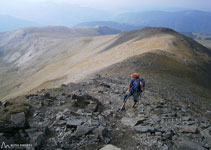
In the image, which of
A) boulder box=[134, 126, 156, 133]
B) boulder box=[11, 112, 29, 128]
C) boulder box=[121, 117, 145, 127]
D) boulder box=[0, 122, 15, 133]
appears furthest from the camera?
boulder box=[121, 117, 145, 127]

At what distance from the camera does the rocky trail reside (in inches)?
355

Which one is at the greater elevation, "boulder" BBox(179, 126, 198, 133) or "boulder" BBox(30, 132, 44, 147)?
"boulder" BBox(30, 132, 44, 147)

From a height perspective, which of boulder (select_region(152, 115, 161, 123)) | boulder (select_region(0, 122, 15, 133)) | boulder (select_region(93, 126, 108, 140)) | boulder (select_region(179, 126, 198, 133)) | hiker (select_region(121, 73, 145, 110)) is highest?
hiker (select_region(121, 73, 145, 110))

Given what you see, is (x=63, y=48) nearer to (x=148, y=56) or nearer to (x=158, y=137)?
(x=148, y=56)

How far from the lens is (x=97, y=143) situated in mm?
9148

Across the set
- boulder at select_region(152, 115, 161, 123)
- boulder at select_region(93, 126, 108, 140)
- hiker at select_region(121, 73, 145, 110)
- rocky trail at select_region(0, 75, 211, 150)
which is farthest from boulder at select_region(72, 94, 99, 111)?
boulder at select_region(152, 115, 161, 123)

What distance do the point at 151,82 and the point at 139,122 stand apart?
55.1ft

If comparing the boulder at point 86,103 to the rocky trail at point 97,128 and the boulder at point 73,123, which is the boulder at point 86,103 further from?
the boulder at point 73,123

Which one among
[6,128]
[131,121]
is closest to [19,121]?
[6,128]

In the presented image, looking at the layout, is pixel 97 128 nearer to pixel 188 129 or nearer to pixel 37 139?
pixel 37 139

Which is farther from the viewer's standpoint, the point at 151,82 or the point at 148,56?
the point at 148,56

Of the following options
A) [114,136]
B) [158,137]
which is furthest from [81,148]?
[158,137]

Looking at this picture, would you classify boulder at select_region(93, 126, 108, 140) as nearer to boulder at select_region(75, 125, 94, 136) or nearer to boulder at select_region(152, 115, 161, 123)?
boulder at select_region(75, 125, 94, 136)

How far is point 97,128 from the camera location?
32.6 ft
